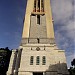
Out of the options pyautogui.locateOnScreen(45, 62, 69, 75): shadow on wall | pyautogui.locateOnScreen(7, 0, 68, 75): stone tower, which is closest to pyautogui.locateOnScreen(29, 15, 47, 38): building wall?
pyautogui.locateOnScreen(7, 0, 68, 75): stone tower

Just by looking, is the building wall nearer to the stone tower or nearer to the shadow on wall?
the stone tower

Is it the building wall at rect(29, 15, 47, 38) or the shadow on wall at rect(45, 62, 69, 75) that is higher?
the building wall at rect(29, 15, 47, 38)

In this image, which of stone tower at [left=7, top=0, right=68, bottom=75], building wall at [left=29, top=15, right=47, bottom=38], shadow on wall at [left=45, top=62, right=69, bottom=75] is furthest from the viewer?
building wall at [left=29, top=15, right=47, bottom=38]

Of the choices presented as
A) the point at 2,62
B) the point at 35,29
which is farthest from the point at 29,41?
the point at 2,62

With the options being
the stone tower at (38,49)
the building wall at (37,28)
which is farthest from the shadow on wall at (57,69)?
the building wall at (37,28)

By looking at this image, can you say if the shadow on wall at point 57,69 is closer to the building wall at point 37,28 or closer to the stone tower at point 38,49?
the stone tower at point 38,49

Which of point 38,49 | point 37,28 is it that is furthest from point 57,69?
point 37,28

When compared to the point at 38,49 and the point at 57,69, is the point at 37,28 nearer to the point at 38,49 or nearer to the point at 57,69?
the point at 38,49

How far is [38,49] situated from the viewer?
28359 mm

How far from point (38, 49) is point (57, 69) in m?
4.49

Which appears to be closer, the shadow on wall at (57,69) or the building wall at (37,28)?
the shadow on wall at (57,69)

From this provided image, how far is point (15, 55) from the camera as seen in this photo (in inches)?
1224

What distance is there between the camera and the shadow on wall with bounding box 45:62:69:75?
25873 millimetres

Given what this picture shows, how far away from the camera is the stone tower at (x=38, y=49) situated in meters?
26.5
